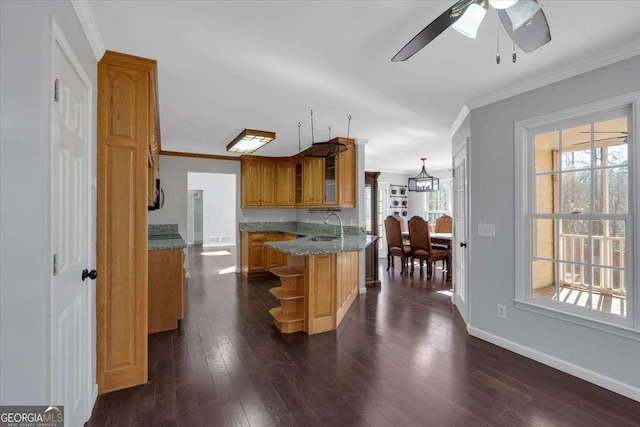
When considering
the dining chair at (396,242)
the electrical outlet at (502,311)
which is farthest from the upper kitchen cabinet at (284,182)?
the electrical outlet at (502,311)

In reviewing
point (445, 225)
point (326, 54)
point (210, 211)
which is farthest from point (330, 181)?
point (210, 211)

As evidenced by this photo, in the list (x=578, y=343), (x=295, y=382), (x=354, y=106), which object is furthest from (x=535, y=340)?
(x=354, y=106)

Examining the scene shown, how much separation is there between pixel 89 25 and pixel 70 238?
1.24m

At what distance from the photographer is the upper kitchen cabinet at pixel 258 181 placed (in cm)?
607

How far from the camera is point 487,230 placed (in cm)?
307

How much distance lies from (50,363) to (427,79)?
118 inches

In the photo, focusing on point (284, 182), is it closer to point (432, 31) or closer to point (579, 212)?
point (579, 212)

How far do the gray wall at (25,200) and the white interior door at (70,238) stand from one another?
0.38 ft

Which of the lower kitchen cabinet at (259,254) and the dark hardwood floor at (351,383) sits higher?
the lower kitchen cabinet at (259,254)

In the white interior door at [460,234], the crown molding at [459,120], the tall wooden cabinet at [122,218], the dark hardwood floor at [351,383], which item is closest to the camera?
the dark hardwood floor at [351,383]

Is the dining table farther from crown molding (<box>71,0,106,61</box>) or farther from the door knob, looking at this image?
crown molding (<box>71,0,106,61</box>)

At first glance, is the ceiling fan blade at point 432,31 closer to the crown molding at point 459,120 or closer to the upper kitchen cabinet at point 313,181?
the crown molding at point 459,120

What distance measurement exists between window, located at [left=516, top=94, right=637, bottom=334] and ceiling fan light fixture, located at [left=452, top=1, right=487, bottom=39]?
1.59 meters

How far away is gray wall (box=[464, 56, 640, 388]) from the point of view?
2.18 m
